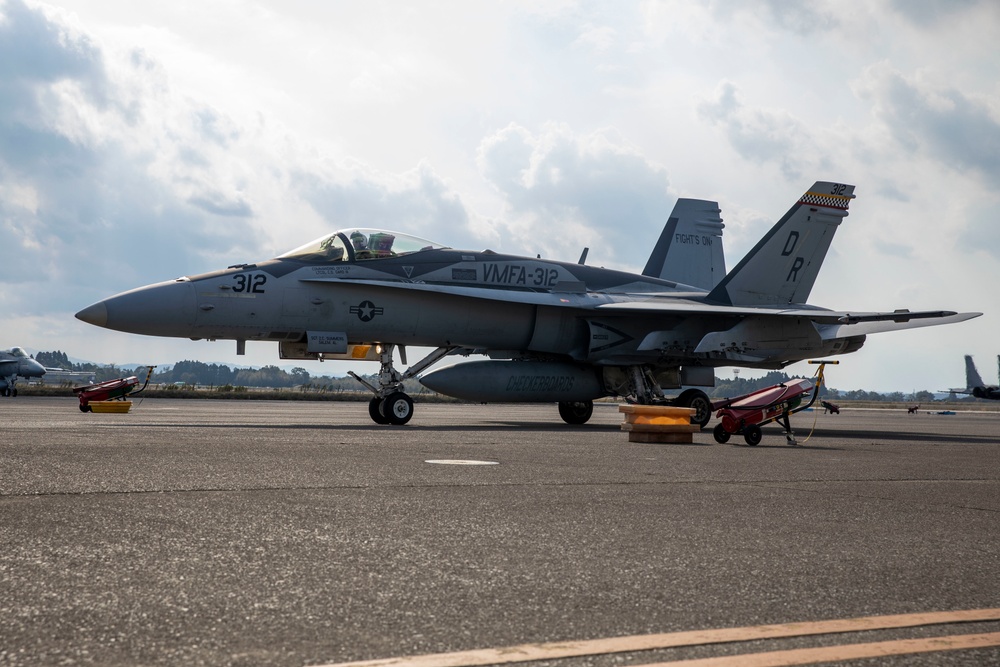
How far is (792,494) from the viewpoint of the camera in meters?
7.36

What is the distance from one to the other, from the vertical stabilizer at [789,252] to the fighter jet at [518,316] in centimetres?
3

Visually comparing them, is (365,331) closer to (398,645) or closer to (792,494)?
(792,494)

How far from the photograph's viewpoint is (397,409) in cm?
1833

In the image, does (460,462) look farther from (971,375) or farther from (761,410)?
(971,375)

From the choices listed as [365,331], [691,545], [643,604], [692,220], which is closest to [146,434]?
[365,331]

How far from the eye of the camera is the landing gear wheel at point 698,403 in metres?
21.5

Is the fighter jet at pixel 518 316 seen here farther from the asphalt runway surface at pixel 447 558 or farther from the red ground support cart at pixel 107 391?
the asphalt runway surface at pixel 447 558

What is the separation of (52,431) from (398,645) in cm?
1055

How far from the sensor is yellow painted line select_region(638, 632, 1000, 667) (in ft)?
9.34

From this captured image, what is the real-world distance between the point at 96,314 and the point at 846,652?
50.2 ft

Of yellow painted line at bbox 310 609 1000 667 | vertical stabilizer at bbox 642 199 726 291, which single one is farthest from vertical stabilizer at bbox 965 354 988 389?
yellow painted line at bbox 310 609 1000 667

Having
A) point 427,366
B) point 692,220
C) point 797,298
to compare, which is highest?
point 692,220

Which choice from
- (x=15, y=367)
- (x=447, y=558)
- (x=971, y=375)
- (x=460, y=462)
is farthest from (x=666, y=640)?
(x=971, y=375)

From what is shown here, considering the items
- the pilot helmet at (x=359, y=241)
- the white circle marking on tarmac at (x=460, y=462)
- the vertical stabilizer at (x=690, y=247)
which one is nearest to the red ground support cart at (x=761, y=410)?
the white circle marking on tarmac at (x=460, y=462)
